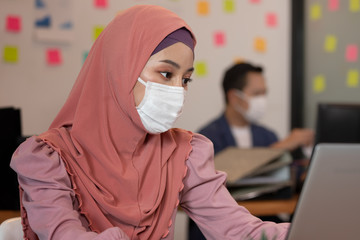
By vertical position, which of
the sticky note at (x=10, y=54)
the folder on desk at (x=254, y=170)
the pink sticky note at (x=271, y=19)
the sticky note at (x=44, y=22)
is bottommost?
the folder on desk at (x=254, y=170)

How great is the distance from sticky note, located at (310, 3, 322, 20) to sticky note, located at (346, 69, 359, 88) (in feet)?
1.71

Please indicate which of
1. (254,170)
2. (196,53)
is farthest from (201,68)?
(254,170)

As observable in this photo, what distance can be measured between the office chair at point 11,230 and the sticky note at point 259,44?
289cm

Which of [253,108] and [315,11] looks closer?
[253,108]

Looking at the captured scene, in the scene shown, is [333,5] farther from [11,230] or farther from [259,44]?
[11,230]

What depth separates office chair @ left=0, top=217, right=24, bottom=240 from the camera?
44.0 inches

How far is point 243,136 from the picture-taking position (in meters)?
3.20

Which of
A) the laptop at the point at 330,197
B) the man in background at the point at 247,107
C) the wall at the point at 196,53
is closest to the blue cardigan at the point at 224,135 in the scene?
the man in background at the point at 247,107

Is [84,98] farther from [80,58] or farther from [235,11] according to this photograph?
[235,11]

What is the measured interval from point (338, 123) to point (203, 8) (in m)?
1.98

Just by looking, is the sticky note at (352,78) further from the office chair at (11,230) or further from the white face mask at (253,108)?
the office chair at (11,230)

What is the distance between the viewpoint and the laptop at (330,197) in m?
0.80

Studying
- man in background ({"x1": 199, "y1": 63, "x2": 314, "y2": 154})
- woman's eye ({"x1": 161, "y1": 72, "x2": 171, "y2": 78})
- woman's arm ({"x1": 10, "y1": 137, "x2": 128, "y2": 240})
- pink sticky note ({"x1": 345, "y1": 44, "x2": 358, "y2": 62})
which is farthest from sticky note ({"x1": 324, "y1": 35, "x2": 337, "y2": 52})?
woman's arm ({"x1": 10, "y1": 137, "x2": 128, "y2": 240})

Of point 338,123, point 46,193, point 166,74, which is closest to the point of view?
point 46,193
